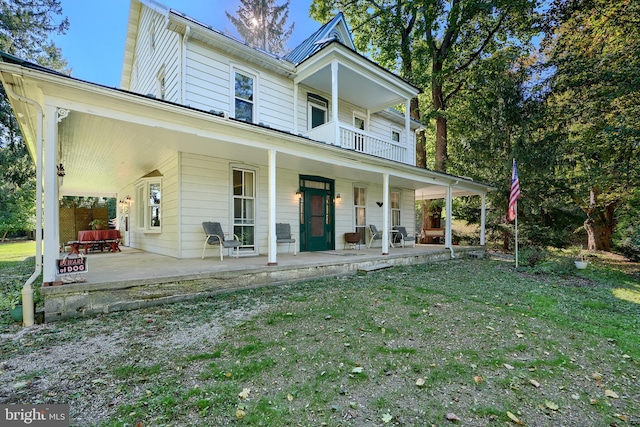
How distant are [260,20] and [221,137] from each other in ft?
82.9

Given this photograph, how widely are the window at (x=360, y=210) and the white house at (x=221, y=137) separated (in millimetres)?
44

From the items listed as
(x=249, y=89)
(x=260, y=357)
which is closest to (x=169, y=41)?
(x=249, y=89)

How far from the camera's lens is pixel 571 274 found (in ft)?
26.0

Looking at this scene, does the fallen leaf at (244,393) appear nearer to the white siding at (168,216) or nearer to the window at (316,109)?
the white siding at (168,216)

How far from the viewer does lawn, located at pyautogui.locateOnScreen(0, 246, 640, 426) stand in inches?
78.7

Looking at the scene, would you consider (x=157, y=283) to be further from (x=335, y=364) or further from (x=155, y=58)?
(x=155, y=58)

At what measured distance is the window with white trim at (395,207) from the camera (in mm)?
11711

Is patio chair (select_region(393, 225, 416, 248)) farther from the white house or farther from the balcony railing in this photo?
the balcony railing

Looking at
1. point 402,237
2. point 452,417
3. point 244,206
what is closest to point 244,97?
point 244,206

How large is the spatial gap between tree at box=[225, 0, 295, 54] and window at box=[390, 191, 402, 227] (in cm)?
2036

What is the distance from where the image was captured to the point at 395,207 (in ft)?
39.0

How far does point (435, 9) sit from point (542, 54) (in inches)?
222

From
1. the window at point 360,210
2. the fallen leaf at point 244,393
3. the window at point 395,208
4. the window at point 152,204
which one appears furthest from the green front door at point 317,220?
the fallen leaf at point 244,393

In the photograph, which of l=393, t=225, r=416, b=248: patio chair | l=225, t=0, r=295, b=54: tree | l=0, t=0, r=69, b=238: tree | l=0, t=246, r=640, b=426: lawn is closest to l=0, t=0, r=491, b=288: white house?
l=393, t=225, r=416, b=248: patio chair
